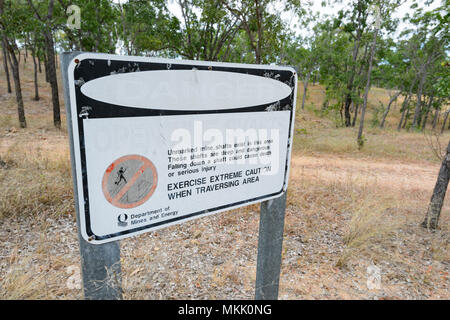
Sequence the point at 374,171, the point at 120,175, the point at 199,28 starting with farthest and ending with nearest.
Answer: the point at 199,28, the point at 374,171, the point at 120,175

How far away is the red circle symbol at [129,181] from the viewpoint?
1.11 meters

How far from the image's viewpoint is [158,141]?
3.92 feet

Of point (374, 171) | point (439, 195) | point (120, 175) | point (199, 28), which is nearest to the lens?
point (120, 175)

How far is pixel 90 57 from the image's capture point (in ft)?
3.25

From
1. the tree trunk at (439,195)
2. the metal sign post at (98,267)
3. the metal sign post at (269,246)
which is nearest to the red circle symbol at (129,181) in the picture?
the metal sign post at (98,267)

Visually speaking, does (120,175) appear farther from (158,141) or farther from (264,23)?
(264,23)

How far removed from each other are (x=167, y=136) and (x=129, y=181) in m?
0.25

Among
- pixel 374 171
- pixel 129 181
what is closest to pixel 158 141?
pixel 129 181

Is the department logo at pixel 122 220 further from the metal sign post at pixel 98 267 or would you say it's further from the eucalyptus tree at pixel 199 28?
the eucalyptus tree at pixel 199 28

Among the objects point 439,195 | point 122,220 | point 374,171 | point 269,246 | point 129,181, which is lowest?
point 374,171

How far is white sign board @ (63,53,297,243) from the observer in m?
1.04

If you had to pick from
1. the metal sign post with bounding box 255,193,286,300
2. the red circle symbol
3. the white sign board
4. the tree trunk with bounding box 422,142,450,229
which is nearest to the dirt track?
the tree trunk with bounding box 422,142,450,229

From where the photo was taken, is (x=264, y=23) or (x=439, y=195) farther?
(x=264, y=23)

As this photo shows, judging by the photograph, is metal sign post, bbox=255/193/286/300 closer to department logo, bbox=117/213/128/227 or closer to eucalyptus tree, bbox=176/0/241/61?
department logo, bbox=117/213/128/227
